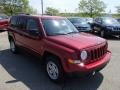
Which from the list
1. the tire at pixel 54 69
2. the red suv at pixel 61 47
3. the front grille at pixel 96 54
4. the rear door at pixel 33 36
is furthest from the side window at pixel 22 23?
the front grille at pixel 96 54

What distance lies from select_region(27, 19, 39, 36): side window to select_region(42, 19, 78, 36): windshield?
0.27m

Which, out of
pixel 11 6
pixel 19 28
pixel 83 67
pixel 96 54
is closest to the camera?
pixel 83 67

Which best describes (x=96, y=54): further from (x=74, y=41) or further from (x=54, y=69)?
(x=54, y=69)

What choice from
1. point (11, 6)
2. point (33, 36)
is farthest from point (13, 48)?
point (11, 6)

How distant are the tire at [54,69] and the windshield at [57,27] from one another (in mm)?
847

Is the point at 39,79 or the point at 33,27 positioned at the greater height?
the point at 33,27

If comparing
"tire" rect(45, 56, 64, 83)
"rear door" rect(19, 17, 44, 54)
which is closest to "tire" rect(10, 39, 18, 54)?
"rear door" rect(19, 17, 44, 54)

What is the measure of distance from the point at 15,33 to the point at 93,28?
1016cm

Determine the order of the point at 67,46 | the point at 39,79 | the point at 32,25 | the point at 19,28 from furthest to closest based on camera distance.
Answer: the point at 19,28 → the point at 32,25 → the point at 39,79 → the point at 67,46

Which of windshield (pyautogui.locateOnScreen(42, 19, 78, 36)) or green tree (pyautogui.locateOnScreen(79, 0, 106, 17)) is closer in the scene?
windshield (pyautogui.locateOnScreen(42, 19, 78, 36))

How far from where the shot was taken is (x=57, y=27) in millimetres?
6387

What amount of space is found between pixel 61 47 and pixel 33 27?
178cm

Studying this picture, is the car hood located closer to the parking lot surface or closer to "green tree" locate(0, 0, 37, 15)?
the parking lot surface

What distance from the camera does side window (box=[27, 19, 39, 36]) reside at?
6240 mm
